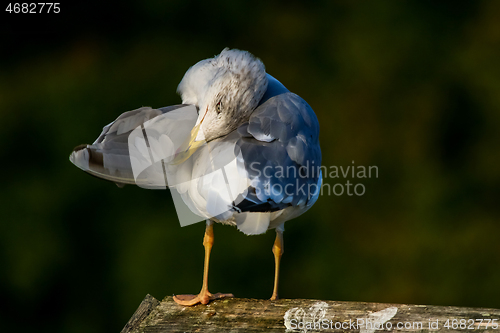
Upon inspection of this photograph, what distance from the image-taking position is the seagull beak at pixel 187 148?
4.01 ft

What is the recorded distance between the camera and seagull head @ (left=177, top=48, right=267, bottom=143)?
1293 millimetres

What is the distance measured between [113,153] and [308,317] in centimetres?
56

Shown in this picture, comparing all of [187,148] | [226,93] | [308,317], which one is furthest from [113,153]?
[308,317]

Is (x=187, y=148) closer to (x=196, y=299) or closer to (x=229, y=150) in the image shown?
(x=229, y=150)

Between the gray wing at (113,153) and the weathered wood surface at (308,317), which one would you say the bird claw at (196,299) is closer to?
the weathered wood surface at (308,317)

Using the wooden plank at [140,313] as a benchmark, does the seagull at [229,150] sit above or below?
above

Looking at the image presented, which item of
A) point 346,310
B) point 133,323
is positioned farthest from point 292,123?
point 133,323

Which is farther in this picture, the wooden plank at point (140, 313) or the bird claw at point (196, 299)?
the bird claw at point (196, 299)

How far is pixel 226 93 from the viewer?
52.3 inches

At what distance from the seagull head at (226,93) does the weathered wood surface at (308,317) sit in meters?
0.40

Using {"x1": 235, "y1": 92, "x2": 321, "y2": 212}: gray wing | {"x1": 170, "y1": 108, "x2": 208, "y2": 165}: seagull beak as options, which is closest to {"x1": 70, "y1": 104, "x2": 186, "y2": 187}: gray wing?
{"x1": 170, "y1": 108, "x2": 208, "y2": 165}: seagull beak

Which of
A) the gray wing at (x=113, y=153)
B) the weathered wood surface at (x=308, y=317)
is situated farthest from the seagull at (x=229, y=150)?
the weathered wood surface at (x=308, y=317)

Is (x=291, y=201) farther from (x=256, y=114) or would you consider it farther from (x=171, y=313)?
(x=171, y=313)

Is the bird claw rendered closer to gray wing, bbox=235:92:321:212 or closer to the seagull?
the seagull
